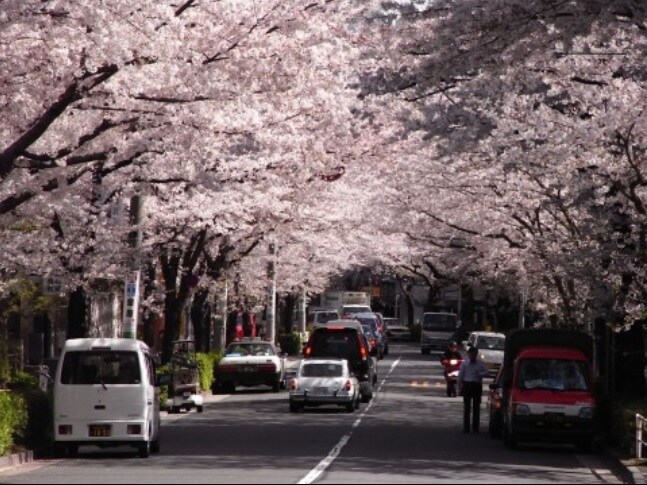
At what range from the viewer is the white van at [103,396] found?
75.7ft

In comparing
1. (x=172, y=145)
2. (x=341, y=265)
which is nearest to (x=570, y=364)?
(x=172, y=145)

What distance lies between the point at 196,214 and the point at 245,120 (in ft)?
39.1

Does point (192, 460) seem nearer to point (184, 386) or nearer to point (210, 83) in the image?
point (210, 83)

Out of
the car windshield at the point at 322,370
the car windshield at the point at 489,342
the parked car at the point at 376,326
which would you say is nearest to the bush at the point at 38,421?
the car windshield at the point at 322,370

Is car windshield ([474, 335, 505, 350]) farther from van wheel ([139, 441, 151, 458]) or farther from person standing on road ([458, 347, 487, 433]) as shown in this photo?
van wheel ([139, 441, 151, 458])

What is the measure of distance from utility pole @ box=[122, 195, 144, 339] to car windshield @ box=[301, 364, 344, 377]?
23.6ft

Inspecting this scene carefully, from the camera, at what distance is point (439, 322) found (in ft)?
267

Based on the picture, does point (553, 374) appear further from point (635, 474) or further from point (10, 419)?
point (10, 419)

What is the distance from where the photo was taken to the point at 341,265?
82.9 m

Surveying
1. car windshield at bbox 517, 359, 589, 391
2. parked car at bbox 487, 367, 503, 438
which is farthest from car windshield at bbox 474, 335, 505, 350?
car windshield at bbox 517, 359, 589, 391

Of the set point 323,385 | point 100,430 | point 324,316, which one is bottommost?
point 100,430

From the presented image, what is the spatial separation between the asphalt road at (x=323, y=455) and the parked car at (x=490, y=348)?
48.3 feet

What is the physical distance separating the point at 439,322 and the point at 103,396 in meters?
58.9

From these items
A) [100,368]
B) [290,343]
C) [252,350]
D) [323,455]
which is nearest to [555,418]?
[323,455]
